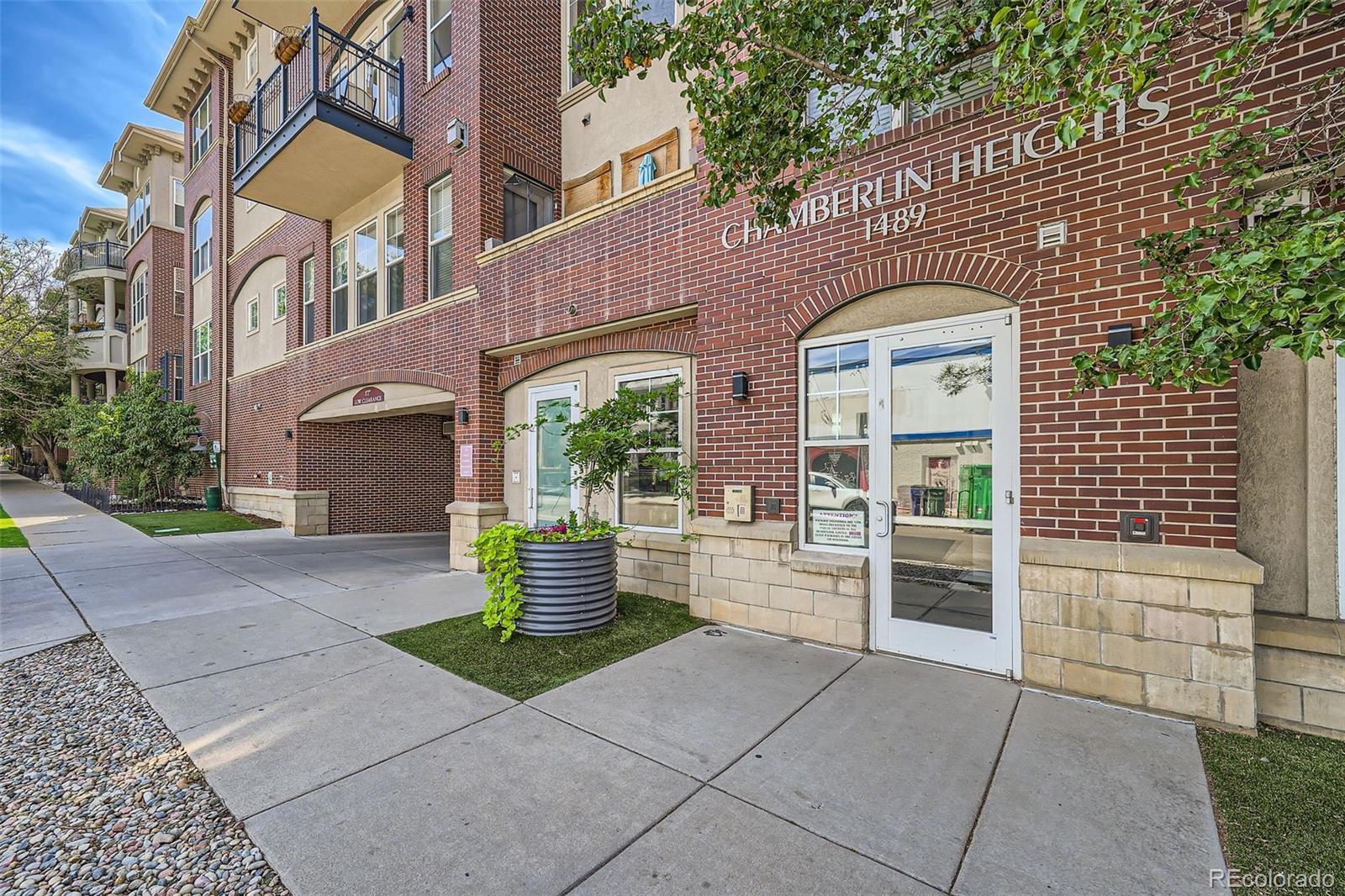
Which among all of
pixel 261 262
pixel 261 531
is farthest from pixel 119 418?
pixel 261 531

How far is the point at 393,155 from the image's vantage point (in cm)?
972

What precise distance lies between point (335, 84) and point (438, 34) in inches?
75.6

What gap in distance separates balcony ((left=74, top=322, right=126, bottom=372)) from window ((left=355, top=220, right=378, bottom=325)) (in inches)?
950

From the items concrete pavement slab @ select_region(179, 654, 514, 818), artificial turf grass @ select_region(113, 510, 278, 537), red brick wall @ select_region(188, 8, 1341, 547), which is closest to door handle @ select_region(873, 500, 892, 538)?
red brick wall @ select_region(188, 8, 1341, 547)

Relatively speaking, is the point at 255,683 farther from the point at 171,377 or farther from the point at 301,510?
the point at 171,377

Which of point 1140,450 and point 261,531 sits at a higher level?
point 1140,450

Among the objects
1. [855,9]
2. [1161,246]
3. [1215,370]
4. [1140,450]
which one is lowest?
[1140,450]

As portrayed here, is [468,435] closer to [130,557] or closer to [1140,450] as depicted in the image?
[130,557]

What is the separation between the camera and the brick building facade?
145 inches

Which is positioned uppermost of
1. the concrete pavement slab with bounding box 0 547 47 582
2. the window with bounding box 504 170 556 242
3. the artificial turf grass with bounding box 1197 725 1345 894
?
the window with bounding box 504 170 556 242

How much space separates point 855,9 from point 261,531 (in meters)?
14.5

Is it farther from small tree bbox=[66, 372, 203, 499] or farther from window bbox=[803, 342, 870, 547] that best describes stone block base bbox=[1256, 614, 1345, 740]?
small tree bbox=[66, 372, 203, 499]

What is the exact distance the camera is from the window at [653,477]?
21.7 feet

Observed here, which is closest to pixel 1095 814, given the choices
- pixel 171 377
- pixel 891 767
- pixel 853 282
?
pixel 891 767
